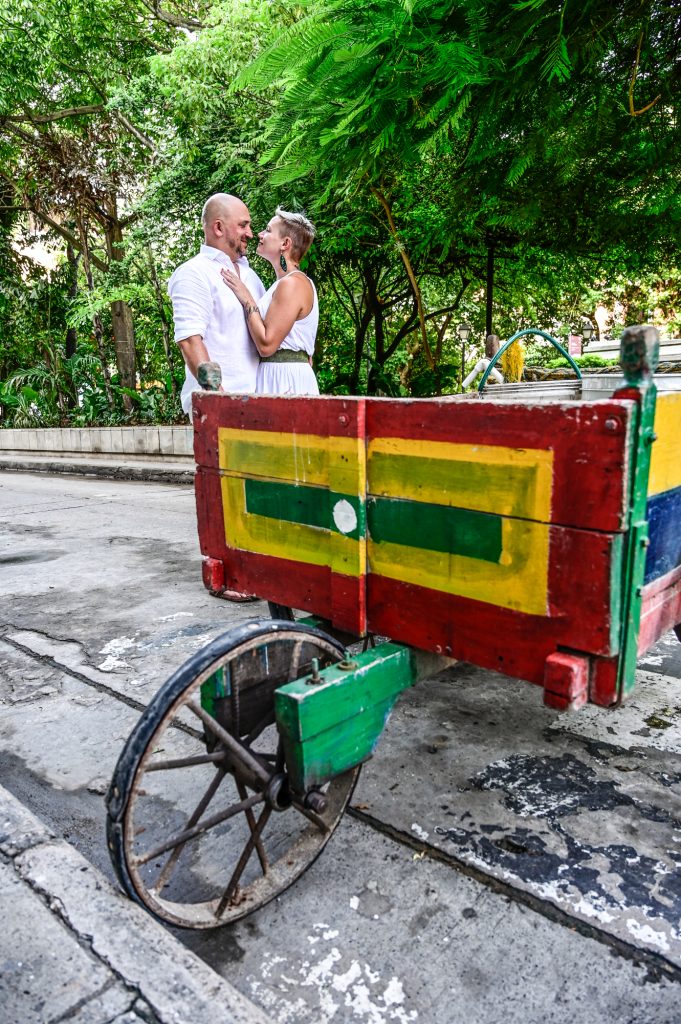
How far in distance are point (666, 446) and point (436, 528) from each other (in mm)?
590

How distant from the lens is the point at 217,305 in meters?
3.70

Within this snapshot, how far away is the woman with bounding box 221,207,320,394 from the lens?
362cm

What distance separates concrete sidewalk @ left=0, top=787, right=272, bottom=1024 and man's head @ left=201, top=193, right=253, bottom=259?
2.96 meters

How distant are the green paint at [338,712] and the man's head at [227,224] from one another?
2589mm

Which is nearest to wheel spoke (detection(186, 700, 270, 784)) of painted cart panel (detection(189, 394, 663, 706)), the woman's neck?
painted cart panel (detection(189, 394, 663, 706))

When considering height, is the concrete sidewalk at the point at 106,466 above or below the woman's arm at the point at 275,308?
below

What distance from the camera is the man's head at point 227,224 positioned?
372 cm

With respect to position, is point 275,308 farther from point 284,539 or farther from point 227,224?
point 284,539

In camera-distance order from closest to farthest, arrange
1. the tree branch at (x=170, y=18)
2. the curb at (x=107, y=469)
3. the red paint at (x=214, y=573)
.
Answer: the red paint at (x=214, y=573)
the curb at (x=107, y=469)
the tree branch at (x=170, y=18)

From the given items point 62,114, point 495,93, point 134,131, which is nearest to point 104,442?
point 134,131

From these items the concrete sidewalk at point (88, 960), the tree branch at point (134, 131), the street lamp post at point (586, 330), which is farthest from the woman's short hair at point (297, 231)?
the street lamp post at point (586, 330)

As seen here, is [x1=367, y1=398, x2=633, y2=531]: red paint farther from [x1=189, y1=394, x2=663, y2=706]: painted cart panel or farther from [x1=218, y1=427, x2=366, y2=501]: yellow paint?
[x1=218, y1=427, x2=366, y2=501]: yellow paint

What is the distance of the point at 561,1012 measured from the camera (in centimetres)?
153

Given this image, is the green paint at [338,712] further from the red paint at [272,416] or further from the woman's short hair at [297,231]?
the woman's short hair at [297,231]
